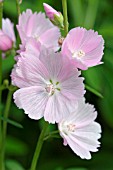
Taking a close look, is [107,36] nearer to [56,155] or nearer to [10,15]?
[10,15]

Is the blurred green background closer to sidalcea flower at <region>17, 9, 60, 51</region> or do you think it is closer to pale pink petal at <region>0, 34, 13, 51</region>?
sidalcea flower at <region>17, 9, 60, 51</region>

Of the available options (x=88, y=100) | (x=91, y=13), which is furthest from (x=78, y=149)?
(x=88, y=100)

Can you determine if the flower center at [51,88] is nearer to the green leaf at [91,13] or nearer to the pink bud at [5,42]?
the pink bud at [5,42]

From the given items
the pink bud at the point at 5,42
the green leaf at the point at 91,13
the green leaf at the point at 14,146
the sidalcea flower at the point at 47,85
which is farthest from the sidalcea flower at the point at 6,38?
the green leaf at the point at 14,146

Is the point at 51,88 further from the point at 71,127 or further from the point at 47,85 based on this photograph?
the point at 71,127

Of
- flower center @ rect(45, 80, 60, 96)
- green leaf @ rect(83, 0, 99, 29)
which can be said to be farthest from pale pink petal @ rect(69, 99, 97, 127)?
green leaf @ rect(83, 0, 99, 29)
